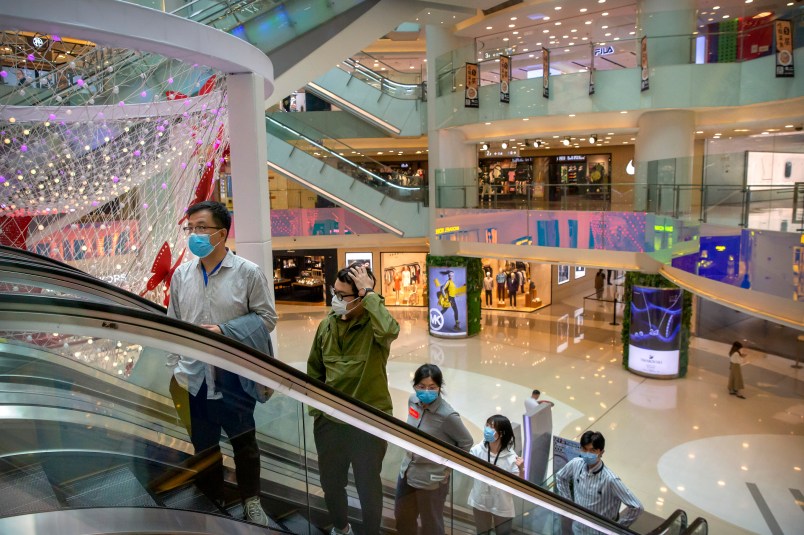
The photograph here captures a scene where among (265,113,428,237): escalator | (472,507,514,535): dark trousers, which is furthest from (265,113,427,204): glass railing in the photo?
(472,507,514,535): dark trousers

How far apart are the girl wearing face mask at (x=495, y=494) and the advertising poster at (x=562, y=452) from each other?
2295mm

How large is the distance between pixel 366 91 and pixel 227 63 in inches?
503

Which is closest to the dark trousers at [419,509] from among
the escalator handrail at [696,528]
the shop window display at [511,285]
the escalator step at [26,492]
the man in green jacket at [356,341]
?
the man in green jacket at [356,341]

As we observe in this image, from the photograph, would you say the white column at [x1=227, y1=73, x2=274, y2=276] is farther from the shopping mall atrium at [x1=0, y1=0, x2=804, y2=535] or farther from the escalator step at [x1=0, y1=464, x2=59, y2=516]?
the escalator step at [x1=0, y1=464, x2=59, y2=516]

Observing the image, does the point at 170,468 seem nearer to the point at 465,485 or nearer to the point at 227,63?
the point at 465,485

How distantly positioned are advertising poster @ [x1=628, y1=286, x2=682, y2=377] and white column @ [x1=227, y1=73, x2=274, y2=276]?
9209 millimetres

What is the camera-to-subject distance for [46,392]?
1961mm

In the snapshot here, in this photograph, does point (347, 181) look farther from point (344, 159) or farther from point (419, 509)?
point (419, 509)

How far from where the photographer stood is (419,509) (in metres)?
3.02

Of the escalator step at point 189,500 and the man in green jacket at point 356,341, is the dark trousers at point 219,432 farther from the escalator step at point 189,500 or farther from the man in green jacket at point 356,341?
the man in green jacket at point 356,341

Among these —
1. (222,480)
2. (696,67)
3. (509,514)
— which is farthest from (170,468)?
(696,67)

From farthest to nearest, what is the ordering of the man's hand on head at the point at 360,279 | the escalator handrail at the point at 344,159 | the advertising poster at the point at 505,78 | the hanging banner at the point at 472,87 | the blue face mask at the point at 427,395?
the escalator handrail at the point at 344,159 < the hanging banner at the point at 472,87 < the advertising poster at the point at 505,78 < the blue face mask at the point at 427,395 < the man's hand on head at the point at 360,279

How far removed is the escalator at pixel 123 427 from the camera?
65.4 inches

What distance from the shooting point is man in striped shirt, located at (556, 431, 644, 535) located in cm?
448
